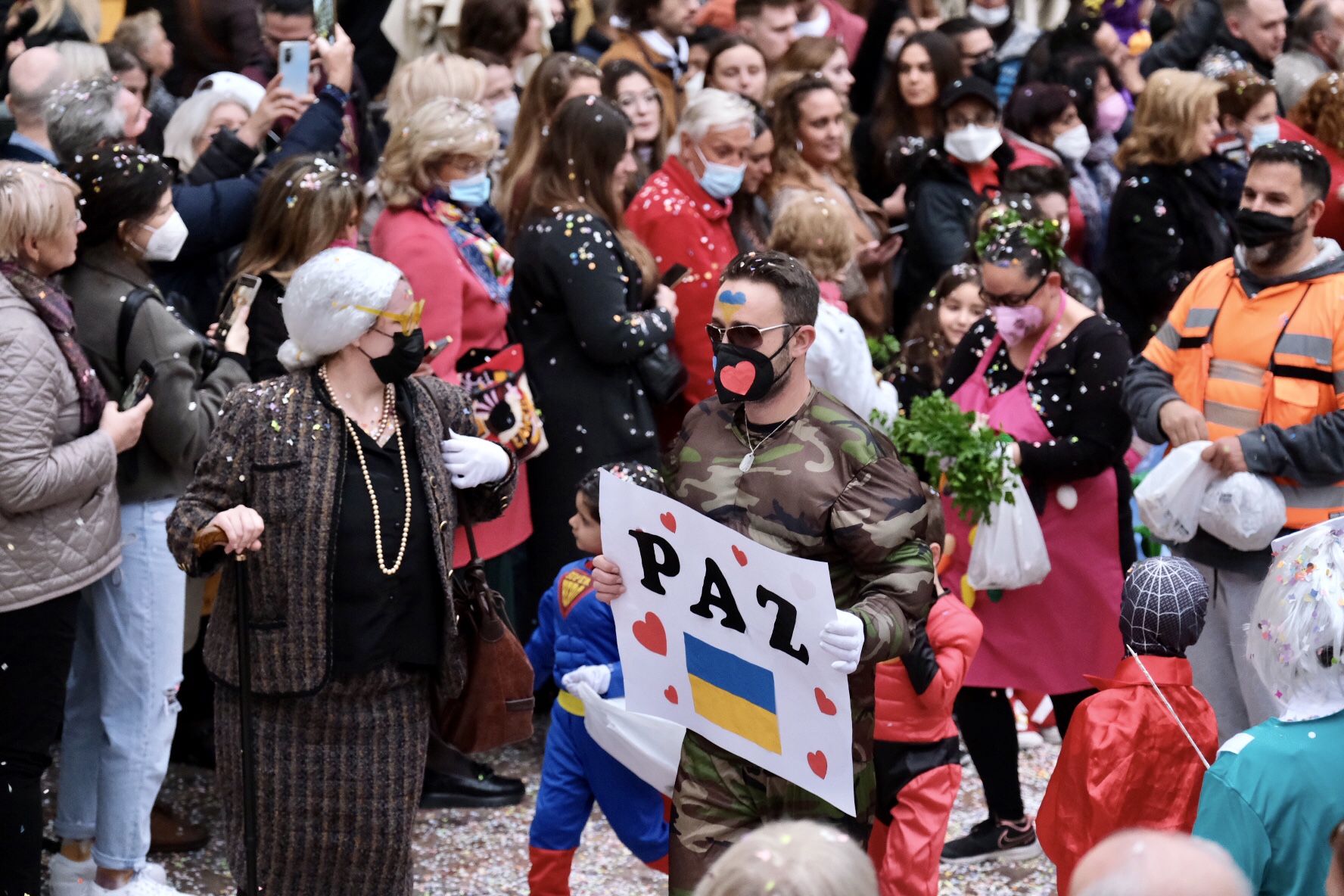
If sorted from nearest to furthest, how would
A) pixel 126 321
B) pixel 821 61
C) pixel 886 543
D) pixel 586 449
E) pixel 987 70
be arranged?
1. pixel 886 543
2. pixel 126 321
3. pixel 586 449
4. pixel 821 61
5. pixel 987 70

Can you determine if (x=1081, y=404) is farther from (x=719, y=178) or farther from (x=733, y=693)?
(x=733, y=693)

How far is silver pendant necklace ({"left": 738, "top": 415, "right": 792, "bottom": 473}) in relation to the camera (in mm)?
3750

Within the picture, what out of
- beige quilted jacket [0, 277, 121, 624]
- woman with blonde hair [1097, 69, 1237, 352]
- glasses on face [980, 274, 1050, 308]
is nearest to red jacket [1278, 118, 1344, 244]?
woman with blonde hair [1097, 69, 1237, 352]

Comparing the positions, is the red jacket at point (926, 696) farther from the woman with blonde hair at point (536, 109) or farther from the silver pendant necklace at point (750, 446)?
the woman with blonde hair at point (536, 109)

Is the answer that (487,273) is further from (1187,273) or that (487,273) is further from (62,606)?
(1187,273)

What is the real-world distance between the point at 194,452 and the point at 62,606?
613mm

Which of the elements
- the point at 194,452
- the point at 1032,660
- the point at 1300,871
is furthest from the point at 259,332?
the point at 1300,871

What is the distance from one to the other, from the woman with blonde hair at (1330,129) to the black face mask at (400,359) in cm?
409

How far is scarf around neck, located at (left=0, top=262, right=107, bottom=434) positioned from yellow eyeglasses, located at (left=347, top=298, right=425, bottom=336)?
3.22ft

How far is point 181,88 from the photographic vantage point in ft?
27.9

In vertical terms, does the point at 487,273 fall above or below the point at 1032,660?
above

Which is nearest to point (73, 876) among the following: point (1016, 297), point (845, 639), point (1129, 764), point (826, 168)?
point (845, 639)

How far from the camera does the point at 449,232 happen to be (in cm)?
602

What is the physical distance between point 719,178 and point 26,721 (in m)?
3.49
